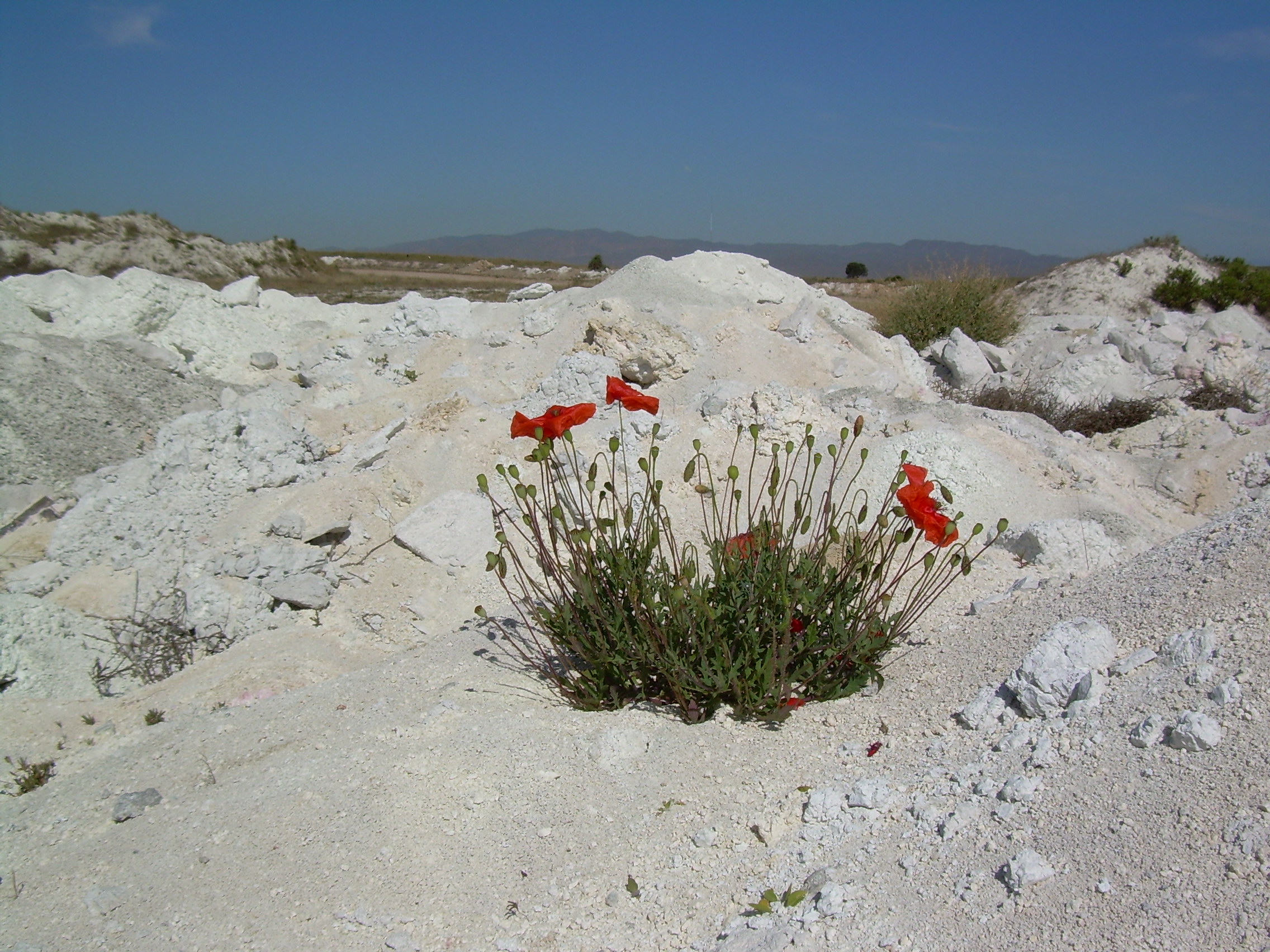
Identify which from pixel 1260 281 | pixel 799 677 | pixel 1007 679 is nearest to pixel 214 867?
pixel 799 677

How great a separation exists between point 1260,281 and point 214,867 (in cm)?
1817

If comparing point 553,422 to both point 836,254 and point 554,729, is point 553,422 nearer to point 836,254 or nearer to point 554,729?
point 554,729

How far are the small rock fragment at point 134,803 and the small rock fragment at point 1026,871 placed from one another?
254 cm

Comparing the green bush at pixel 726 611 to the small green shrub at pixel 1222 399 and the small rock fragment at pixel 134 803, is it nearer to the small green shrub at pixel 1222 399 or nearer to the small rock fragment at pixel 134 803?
the small rock fragment at pixel 134 803

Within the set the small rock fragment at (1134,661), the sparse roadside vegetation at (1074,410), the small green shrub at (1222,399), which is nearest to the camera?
the small rock fragment at (1134,661)

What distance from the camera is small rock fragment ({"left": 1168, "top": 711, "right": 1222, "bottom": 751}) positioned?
1937 millimetres

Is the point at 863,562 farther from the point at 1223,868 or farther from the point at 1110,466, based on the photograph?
the point at 1110,466

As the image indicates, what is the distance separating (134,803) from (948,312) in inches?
391

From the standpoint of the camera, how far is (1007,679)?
2.50 m

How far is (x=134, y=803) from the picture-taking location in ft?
8.74

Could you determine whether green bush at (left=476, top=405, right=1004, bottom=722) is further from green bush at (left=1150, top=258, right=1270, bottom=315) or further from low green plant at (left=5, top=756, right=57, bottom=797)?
green bush at (left=1150, top=258, right=1270, bottom=315)

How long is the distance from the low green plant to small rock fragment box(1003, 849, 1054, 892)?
3204 mm

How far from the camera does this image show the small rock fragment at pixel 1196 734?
194 cm

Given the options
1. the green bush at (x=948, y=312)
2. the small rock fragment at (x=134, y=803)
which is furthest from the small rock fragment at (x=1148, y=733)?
the green bush at (x=948, y=312)
